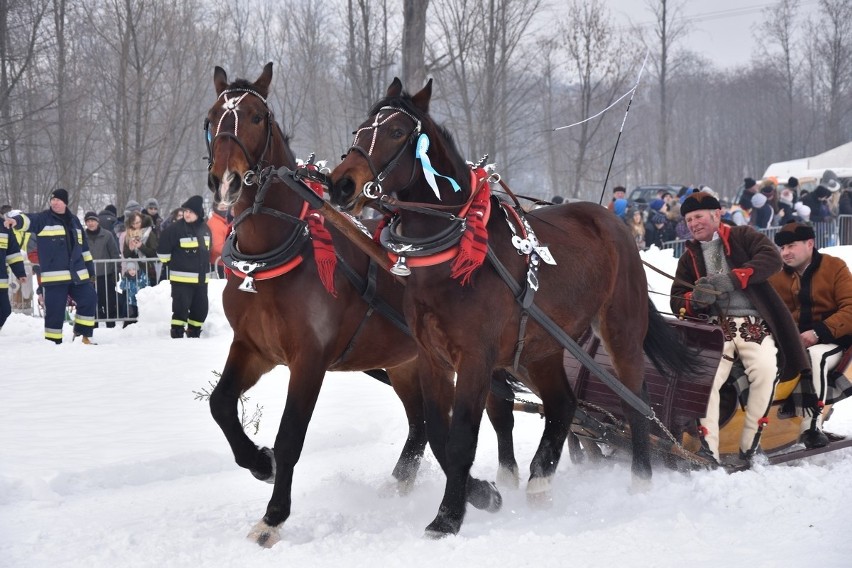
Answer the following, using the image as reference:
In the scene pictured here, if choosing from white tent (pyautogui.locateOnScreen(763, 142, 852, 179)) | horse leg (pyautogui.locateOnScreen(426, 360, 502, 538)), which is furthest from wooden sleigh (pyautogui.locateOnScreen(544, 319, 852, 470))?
white tent (pyautogui.locateOnScreen(763, 142, 852, 179))

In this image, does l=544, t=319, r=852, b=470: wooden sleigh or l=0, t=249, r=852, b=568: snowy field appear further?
l=544, t=319, r=852, b=470: wooden sleigh

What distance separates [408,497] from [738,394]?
2239 mm

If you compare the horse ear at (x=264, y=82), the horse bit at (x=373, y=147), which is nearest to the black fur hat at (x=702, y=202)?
the horse bit at (x=373, y=147)

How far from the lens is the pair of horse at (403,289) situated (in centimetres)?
475

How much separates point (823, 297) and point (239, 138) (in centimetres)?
432

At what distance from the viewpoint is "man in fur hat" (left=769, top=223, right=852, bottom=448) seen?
6.42 m

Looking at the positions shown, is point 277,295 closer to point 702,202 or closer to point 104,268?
point 702,202

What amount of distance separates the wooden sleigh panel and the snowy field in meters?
0.40

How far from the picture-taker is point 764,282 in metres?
6.12

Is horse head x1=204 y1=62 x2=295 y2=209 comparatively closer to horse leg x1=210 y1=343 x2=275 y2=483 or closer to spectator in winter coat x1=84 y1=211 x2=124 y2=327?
horse leg x1=210 y1=343 x2=275 y2=483

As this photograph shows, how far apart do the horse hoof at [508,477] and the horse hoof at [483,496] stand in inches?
27.8

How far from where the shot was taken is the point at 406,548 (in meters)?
4.52

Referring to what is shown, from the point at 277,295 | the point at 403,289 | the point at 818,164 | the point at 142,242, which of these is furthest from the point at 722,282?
the point at 818,164

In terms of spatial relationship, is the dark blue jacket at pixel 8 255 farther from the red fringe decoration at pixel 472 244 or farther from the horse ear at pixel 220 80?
the red fringe decoration at pixel 472 244
